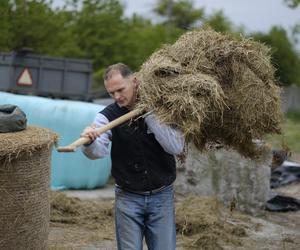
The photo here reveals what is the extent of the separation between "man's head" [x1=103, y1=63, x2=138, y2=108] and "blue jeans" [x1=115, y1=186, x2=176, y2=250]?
0.67 meters

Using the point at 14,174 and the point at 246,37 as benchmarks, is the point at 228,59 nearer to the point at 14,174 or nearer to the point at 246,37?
the point at 246,37

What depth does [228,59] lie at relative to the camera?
5.04 m

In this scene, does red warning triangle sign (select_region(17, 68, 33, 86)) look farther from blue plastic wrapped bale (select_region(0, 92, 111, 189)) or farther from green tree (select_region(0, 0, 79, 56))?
blue plastic wrapped bale (select_region(0, 92, 111, 189))

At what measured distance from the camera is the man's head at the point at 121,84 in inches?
171

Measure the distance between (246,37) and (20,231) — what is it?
8.19ft

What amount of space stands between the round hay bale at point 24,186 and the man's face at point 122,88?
43.5 inches

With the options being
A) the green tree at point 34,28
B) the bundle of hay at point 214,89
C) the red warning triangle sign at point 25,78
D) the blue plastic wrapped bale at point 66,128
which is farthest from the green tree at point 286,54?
the bundle of hay at point 214,89

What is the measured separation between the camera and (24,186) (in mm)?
5246

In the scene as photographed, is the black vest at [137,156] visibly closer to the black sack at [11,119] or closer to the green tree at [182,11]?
the black sack at [11,119]

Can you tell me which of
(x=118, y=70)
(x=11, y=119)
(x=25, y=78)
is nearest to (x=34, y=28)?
(x=25, y=78)

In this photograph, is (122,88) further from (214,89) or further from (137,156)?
(214,89)

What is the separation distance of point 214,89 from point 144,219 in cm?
107

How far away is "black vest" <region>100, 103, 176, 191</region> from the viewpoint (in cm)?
441

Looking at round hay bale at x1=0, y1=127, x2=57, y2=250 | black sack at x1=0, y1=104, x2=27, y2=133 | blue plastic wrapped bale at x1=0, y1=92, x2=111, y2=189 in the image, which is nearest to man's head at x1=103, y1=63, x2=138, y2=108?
round hay bale at x1=0, y1=127, x2=57, y2=250
